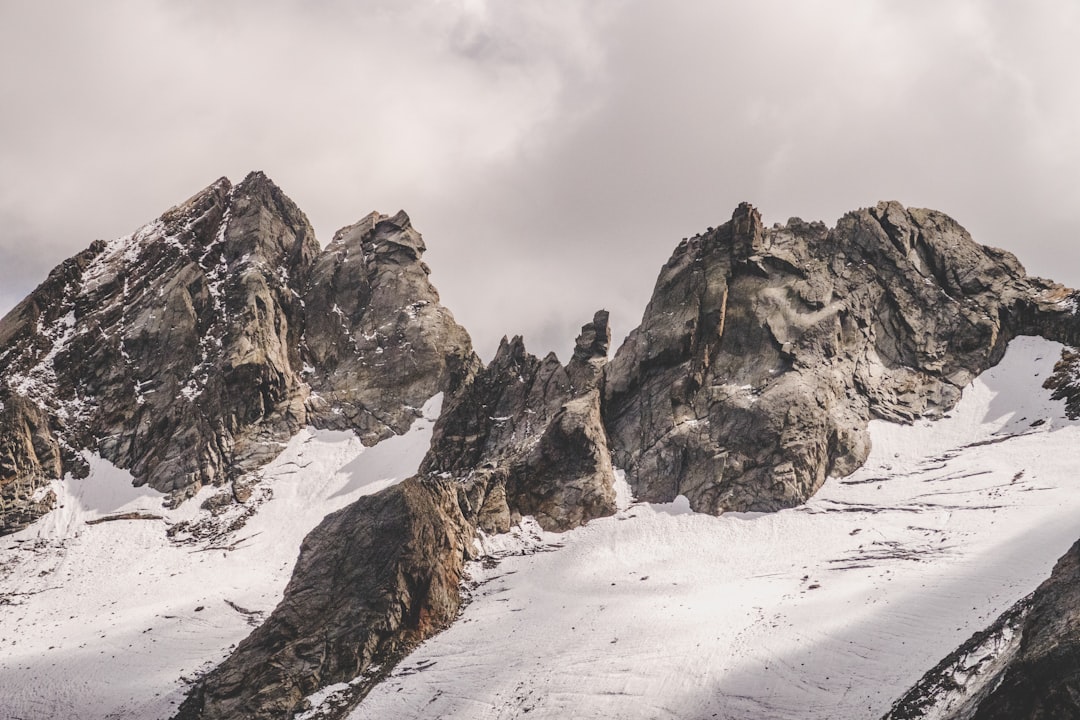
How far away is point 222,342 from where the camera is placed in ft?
235

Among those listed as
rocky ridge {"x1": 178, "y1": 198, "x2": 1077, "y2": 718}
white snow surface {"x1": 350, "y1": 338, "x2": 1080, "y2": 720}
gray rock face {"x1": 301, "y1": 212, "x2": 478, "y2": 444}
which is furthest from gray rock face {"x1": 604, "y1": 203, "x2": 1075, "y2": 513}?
gray rock face {"x1": 301, "y1": 212, "x2": 478, "y2": 444}

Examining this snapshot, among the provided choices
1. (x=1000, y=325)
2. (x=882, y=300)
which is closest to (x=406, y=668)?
(x=882, y=300)

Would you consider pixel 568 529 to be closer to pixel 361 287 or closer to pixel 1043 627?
pixel 1043 627

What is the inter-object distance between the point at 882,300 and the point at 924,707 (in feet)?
150

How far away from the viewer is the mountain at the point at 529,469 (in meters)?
34.4

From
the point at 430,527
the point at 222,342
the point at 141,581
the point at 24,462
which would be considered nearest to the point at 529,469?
the point at 430,527

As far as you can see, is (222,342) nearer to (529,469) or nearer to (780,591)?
(529,469)

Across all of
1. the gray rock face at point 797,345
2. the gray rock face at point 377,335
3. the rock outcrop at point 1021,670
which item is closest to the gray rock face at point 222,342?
the gray rock face at point 377,335

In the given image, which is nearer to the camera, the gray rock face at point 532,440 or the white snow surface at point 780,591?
the white snow surface at point 780,591

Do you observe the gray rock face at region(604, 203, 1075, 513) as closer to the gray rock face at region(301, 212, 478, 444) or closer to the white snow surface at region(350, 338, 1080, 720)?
the white snow surface at region(350, 338, 1080, 720)

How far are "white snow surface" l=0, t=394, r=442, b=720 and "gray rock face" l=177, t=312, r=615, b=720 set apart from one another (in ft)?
12.9

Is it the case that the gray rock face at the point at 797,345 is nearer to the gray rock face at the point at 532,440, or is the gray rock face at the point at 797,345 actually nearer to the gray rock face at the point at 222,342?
the gray rock face at the point at 532,440

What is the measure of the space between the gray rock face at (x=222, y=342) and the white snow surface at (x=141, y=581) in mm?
2417

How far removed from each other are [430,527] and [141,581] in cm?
2138
